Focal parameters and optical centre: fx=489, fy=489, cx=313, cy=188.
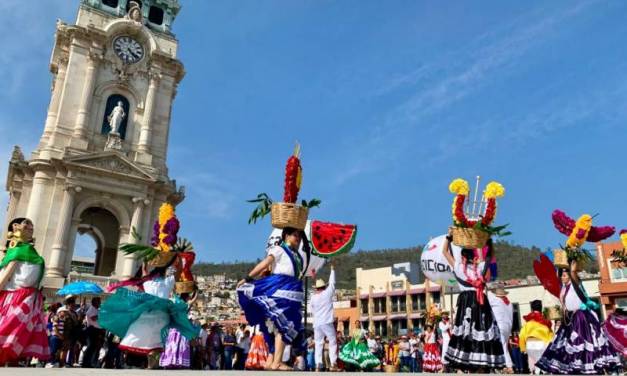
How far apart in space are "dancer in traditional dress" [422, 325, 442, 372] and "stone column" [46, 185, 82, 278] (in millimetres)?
19174

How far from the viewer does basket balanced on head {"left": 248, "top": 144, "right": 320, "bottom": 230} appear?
20.1 feet

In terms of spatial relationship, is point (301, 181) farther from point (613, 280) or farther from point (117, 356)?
point (613, 280)

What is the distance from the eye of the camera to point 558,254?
812 cm

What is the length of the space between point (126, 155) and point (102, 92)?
466cm

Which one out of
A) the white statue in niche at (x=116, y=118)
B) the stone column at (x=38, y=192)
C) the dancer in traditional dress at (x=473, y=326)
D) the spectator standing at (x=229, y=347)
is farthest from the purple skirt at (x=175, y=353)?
the white statue in niche at (x=116, y=118)

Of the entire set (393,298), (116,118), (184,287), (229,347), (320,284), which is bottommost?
(229,347)

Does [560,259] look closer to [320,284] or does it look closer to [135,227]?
[320,284]

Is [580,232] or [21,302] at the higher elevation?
[580,232]

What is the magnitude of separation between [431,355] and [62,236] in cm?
2054

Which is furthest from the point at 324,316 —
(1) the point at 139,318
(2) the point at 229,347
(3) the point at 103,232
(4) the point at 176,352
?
(3) the point at 103,232

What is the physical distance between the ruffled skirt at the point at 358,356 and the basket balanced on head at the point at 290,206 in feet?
28.9

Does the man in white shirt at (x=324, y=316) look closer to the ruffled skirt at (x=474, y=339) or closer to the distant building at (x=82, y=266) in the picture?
the ruffled skirt at (x=474, y=339)

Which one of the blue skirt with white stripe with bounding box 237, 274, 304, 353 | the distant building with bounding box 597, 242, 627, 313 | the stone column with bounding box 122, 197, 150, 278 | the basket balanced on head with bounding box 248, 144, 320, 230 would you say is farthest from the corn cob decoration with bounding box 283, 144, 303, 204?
the distant building with bounding box 597, 242, 627, 313

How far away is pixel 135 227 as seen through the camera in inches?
1083
